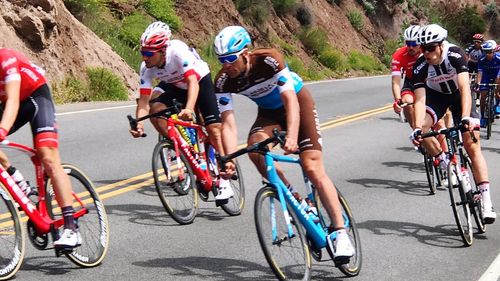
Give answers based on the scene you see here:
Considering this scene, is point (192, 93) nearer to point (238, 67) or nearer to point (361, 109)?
point (238, 67)

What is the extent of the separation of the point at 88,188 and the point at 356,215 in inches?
135

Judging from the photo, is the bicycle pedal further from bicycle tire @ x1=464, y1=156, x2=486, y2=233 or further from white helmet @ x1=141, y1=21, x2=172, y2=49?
bicycle tire @ x1=464, y1=156, x2=486, y2=233

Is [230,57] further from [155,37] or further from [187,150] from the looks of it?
[187,150]

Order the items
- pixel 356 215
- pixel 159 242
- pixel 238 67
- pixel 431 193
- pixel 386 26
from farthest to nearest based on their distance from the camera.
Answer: pixel 386 26
pixel 431 193
pixel 356 215
pixel 159 242
pixel 238 67

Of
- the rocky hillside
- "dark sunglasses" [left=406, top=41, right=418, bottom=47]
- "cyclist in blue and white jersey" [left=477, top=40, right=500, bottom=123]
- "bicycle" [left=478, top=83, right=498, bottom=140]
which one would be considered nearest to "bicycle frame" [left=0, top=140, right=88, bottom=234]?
"dark sunglasses" [left=406, top=41, right=418, bottom=47]

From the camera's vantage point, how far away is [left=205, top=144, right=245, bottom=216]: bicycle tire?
8.63 m

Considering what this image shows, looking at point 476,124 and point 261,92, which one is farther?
point 476,124

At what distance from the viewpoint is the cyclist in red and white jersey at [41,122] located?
5.98m

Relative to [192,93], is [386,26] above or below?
below

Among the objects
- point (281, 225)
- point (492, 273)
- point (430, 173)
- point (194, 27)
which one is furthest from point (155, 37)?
point (194, 27)

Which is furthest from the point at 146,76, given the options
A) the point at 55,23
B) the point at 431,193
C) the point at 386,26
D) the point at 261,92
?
the point at 386,26

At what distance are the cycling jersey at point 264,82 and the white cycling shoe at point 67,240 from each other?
1.67 m

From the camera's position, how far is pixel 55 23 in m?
20.6

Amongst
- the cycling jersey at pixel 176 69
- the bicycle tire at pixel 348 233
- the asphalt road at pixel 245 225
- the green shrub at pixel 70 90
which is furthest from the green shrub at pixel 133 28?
the bicycle tire at pixel 348 233
